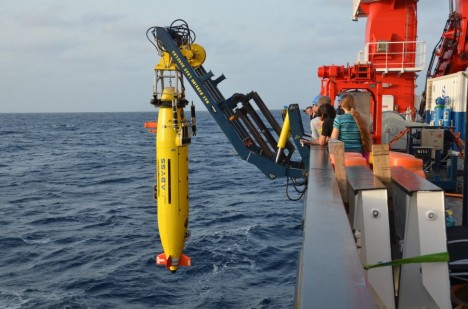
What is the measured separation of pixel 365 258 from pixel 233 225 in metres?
13.4

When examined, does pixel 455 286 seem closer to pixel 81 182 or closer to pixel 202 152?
pixel 81 182

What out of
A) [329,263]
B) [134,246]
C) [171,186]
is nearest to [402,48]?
[134,246]

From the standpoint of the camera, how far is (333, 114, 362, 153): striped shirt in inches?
245

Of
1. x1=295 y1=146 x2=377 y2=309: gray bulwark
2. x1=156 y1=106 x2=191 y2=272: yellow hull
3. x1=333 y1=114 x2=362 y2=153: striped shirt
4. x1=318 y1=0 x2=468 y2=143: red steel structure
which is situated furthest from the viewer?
x1=318 y1=0 x2=468 y2=143: red steel structure

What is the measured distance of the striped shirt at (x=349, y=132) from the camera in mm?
6229

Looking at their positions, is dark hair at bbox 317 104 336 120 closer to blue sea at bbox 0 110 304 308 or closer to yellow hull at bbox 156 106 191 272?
yellow hull at bbox 156 106 191 272

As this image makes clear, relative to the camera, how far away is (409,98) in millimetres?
24578

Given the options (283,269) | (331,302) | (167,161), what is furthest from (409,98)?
(331,302)

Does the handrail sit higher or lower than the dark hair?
higher

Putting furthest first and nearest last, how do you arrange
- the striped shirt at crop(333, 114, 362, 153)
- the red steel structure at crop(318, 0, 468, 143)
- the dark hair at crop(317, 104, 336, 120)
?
the red steel structure at crop(318, 0, 468, 143) < the dark hair at crop(317, 104, 336, 120) < the striped shirt at crop(333, 114, 362, 153)

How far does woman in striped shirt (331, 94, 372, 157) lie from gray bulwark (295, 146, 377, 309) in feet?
10.6

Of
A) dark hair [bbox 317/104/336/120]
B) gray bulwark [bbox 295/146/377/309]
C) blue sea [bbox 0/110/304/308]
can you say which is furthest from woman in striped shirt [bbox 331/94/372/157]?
blue sea [bbox 0/110/304/308]

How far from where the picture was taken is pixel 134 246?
14031mm

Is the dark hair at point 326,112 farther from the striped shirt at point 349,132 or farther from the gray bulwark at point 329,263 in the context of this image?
the gray bulwark at point 329,263
